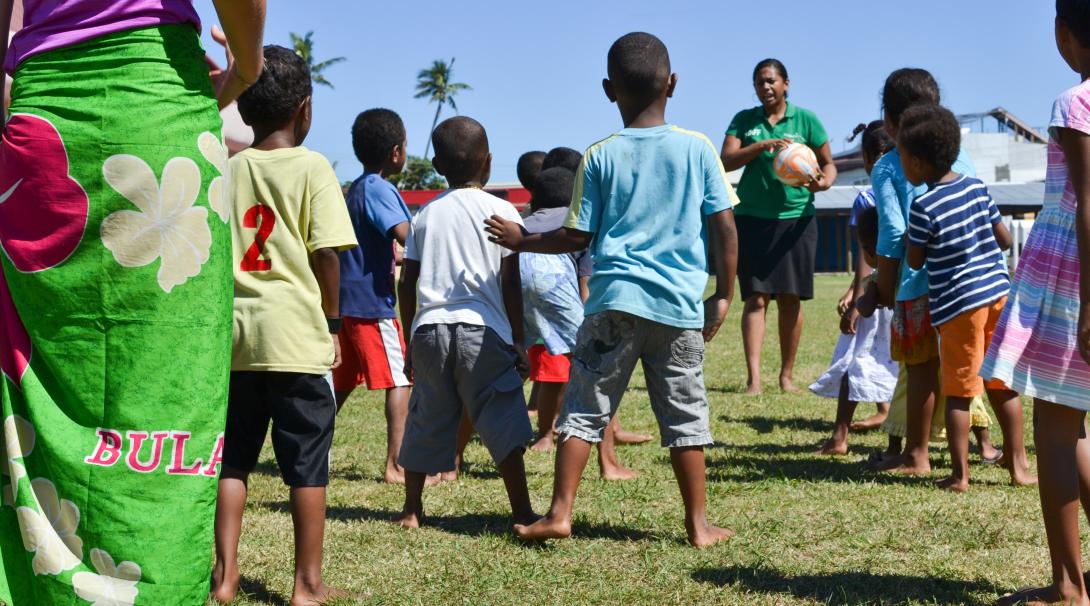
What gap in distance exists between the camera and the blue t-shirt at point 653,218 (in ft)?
13.3

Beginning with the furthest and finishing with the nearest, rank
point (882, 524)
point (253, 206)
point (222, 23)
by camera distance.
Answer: point (882, 524) < point (253, 206) < point (222, 23)

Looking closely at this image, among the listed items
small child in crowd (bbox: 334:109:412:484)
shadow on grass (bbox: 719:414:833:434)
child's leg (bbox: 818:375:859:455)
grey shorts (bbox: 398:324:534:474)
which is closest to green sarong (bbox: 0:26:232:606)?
grey shorts (bbox: 398:324:534:474)

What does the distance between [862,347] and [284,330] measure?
13.2ft

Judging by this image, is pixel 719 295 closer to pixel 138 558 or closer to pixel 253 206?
pixel 253 206

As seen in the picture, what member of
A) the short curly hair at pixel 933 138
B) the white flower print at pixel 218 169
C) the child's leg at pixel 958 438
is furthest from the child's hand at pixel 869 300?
the white flower print at pixel 218 169

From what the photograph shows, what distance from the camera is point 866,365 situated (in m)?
6.39

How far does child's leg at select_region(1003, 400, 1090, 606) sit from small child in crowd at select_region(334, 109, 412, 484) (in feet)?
9.96

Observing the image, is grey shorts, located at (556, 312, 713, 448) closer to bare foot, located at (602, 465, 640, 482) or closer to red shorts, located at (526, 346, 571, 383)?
bare foot, located at (602, 465, 640, 482)

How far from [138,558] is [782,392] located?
666cm

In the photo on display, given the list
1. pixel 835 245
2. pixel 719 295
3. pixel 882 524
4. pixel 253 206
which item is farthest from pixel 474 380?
pixel 835 245

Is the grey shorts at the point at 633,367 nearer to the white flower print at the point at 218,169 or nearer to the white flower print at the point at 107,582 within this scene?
the white flower print at the point at 218,169

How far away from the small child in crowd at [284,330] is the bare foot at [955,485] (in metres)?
2.85

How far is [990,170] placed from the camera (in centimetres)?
6731

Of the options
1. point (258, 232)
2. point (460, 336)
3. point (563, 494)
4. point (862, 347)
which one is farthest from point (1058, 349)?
point (862, 347)
